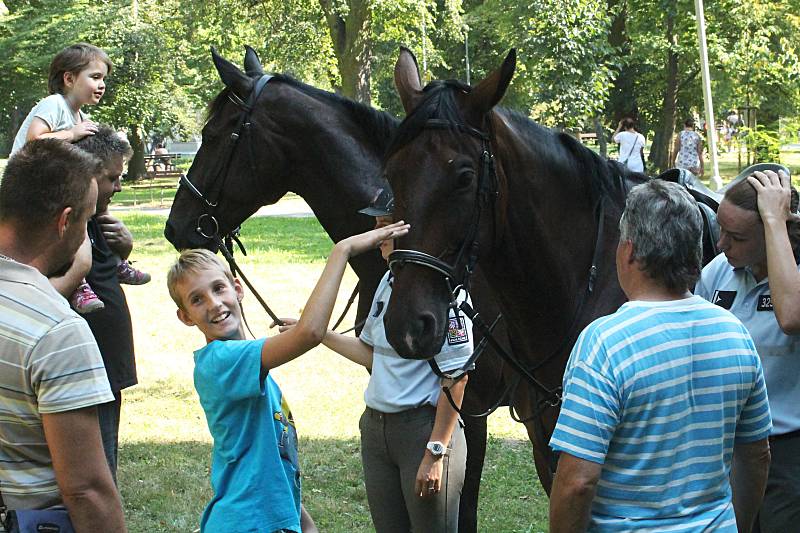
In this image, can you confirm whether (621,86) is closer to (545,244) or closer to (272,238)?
(272,238)

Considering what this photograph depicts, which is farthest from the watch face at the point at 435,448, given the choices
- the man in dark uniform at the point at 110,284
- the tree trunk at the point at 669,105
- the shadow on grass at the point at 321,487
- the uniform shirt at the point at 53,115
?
the tree trunk at the point at 669,105

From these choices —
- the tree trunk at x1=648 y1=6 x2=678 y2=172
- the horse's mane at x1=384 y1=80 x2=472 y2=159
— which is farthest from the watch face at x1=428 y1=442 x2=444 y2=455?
the tree trunk at x1=648 y1=6 x2=678 y2=172

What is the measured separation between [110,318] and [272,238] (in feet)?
49.8

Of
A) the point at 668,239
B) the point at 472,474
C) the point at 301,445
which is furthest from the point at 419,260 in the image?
the point at 301,445

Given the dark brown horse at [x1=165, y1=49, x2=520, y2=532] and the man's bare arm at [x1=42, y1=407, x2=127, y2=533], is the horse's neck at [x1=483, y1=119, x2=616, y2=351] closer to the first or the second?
the dark brown horse at [x1=165, y1=49, x2=520, y2=532]

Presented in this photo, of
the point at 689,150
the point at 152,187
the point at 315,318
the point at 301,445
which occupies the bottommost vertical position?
the point at 152,187

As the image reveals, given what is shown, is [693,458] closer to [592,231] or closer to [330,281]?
[330,281]

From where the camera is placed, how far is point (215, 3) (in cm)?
2570

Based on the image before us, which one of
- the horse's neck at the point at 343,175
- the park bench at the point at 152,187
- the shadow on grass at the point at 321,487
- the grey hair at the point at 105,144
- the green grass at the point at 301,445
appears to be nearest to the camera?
the grey hair at the point at 105,144

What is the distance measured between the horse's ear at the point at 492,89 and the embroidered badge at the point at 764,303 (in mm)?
1130

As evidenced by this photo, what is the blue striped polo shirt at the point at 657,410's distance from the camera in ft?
7.25

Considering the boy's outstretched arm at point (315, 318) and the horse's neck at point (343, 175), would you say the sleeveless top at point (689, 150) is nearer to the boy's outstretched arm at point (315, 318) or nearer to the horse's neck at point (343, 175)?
the horse's neck at point (343, 175)

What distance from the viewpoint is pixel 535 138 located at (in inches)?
139

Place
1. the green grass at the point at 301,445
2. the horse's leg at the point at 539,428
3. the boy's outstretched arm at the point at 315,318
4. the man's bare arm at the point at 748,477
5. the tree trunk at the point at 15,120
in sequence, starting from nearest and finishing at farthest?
1. the man's bare arm at the point at 748,477
2. the boy's outstretched arm at the point at 315,318
3. the horse's leg at the point at 539,428
4. the green grass at the point at 301,445
5. the tree trunk at the point at 15,120
